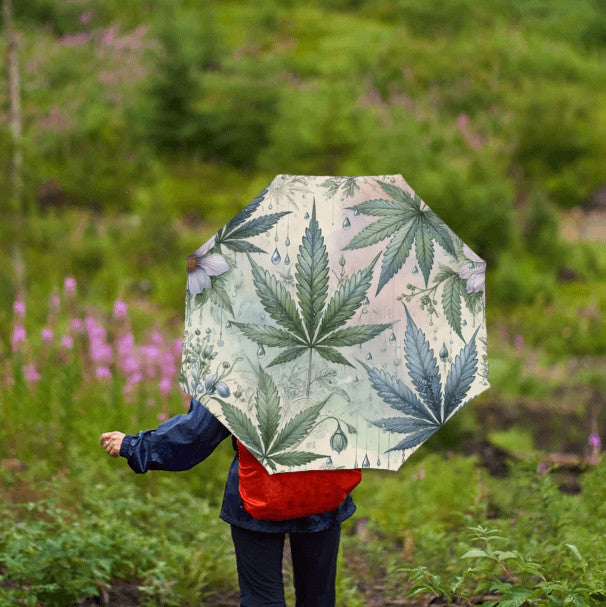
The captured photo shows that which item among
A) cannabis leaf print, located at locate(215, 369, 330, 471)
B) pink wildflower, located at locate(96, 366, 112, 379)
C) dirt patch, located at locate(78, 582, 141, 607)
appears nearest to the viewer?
cannabis leaf print, located at locate(215, 369, 330, 471)

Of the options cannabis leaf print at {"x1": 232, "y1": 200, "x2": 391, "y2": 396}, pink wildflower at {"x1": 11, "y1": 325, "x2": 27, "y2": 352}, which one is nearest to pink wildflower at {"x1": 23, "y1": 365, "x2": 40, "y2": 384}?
pink wildflower at {"x1": 11, "y1": 325, "x2": 27, "y2": 352}

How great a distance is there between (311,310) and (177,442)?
53 centimetres

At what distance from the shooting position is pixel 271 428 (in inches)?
90.7

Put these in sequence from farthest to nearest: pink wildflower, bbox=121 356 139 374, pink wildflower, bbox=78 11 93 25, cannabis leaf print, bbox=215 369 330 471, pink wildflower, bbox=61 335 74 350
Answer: pink wildflower, bbox=78 11 93 25 → pink wildflower, bbox=61 335 74 350 → pink wildflower, bbox=121 356 139 374 → cannabis leaf print, bbox=215 369 330 471

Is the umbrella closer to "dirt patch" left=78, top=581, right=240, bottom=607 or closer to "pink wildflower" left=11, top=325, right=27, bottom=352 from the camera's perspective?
"dirt patch" left=78, top=581, right=240, bottom=607

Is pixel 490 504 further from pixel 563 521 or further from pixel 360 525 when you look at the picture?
pixel 563 521

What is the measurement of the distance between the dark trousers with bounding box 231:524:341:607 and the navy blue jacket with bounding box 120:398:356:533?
0.07m

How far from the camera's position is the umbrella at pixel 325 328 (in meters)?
2.30

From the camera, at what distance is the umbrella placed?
230 cm

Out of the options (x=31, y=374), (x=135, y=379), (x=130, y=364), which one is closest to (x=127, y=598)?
(x=135, y=379)

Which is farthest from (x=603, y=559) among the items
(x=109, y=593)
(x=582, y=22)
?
(x=582, y=22)

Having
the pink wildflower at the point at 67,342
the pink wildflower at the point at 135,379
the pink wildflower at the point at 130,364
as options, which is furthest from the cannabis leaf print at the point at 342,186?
the pink wildflower at the point at 67,342

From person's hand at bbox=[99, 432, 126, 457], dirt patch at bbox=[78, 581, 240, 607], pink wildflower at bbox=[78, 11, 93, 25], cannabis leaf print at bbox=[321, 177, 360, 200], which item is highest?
pink wildflower at bbox=[78, 11, 93, 25]

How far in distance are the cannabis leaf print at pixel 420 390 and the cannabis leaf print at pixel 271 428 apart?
0.59ft
